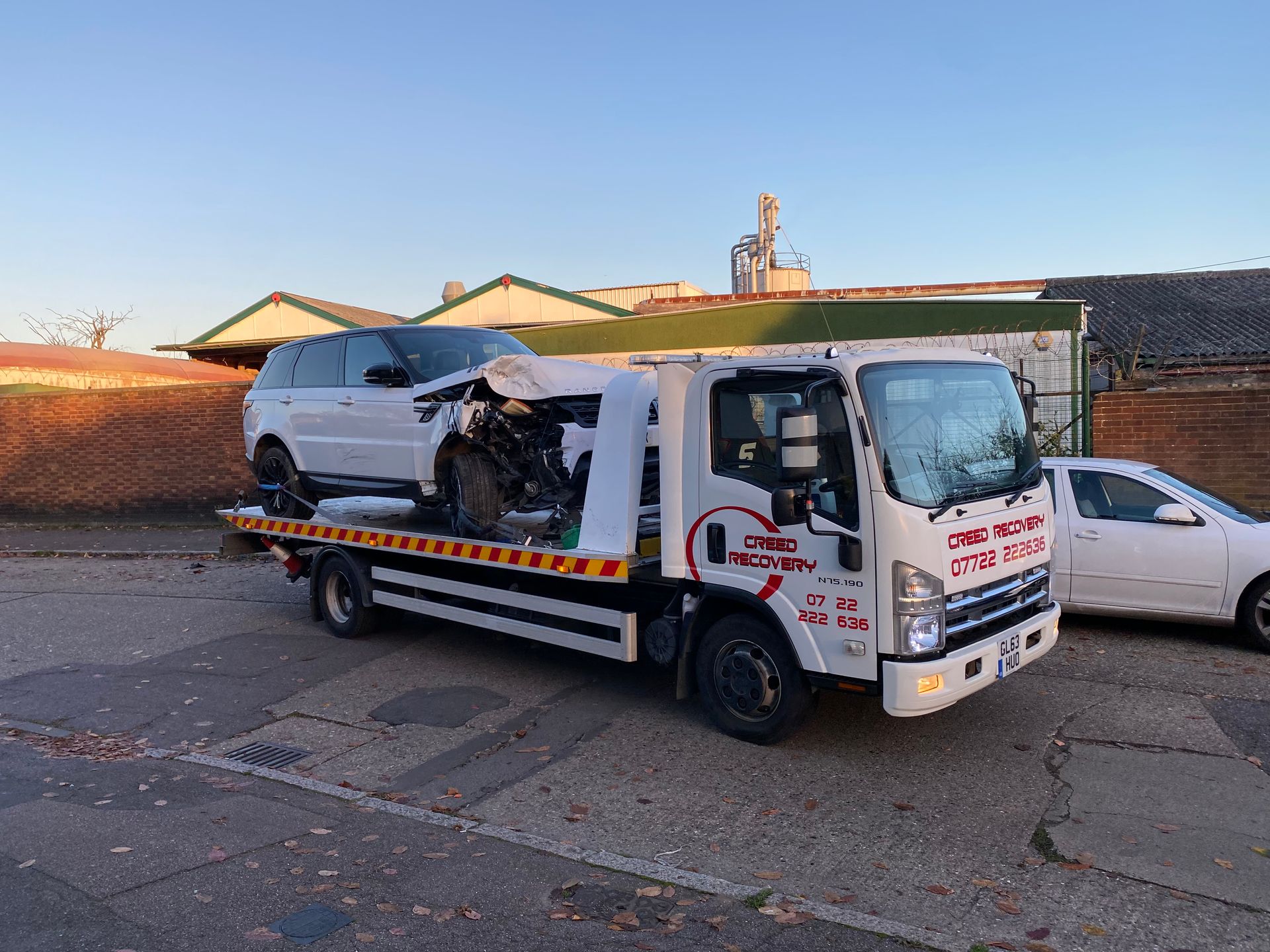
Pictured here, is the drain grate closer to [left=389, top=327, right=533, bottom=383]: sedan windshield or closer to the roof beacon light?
[left=389, top=327, right=533, bottom=383]: sedan windshield

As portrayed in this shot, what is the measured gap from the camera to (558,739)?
6309 mm

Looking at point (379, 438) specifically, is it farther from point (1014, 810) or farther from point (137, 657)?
point (1014, 810)

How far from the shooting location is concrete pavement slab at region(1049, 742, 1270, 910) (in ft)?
13.9

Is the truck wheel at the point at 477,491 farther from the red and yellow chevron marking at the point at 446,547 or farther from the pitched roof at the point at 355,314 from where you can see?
the pitched roof at the point at 355,314

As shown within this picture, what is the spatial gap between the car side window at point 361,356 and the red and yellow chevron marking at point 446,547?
1.33m

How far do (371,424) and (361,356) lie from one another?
26.9 inches

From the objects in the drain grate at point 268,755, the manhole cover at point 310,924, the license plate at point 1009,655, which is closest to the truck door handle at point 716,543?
the license plate at point 1009,655

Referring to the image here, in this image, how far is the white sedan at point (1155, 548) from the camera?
7492 millimetres

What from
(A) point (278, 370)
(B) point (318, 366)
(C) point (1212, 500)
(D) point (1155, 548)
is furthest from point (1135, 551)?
(A) point (278, 370)

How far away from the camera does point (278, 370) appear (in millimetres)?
9750

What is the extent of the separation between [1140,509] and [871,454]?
4082mm

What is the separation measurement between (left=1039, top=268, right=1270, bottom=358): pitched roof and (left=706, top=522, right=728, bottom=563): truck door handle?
12.7 m

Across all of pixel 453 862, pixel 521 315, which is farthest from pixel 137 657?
pixel 521 315

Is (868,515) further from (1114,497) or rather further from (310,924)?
(1114,497)
